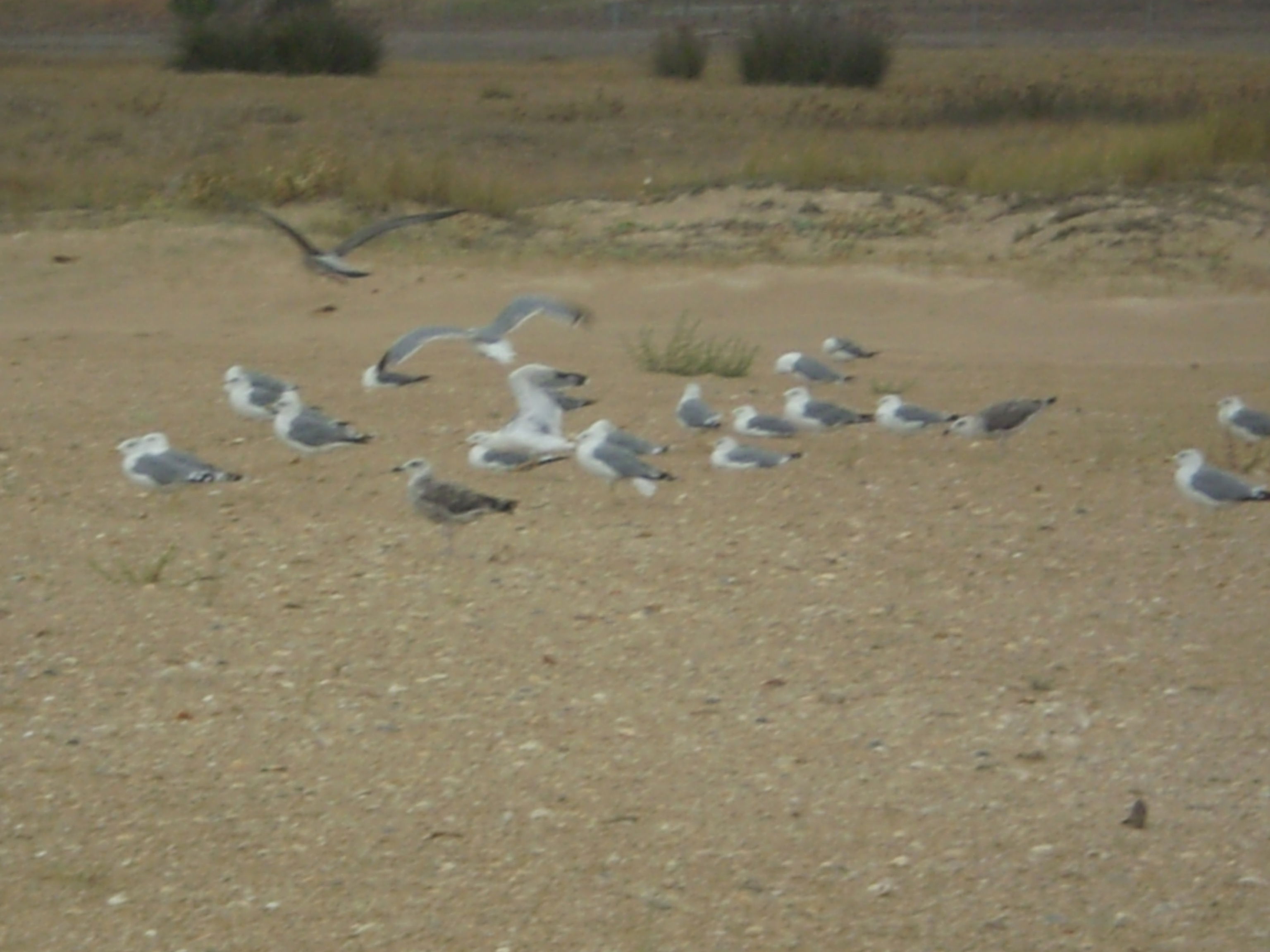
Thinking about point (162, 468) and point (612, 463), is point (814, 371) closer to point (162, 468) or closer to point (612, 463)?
point (612, 463)

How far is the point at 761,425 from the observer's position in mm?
10742

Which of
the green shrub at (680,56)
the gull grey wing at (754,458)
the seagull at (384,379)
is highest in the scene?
the gull grey wing at (754,458)

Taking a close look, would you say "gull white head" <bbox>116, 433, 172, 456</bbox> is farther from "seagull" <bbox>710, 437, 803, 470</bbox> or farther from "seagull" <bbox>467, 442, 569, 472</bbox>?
"seagull" <bbox>710, 437, 803, 470</bbox>

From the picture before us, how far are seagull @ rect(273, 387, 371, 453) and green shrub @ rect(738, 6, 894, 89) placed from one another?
83.0 feet

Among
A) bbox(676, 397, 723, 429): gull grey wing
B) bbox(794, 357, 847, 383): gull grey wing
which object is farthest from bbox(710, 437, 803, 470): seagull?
bbox(794, 357, 847, 383): gull grey wing

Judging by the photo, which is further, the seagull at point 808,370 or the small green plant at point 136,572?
the seagull at point 808,370

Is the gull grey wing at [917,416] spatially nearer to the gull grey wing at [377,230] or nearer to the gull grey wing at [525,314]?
the gull grey wing at [525,314]

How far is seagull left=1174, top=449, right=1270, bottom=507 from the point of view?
30.3 ft

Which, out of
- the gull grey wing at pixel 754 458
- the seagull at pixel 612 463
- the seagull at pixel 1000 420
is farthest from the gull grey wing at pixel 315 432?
the seagull at pixel 1000 420

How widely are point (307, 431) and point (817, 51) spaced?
26.3 meters

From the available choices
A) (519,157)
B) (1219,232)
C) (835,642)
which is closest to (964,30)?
(519,157)

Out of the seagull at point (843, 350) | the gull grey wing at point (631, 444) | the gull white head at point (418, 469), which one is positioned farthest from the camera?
the seagull at point (843, 350)

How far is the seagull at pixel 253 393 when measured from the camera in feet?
35.7

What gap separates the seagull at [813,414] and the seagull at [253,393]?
107 inches
